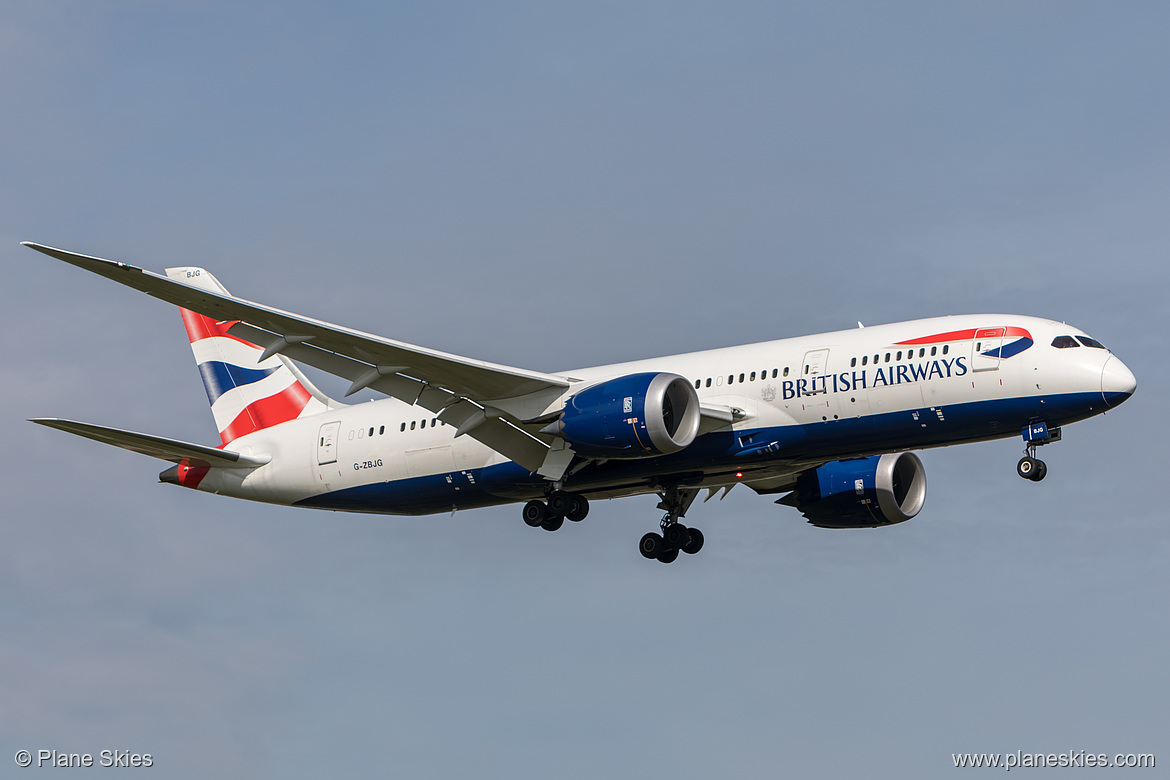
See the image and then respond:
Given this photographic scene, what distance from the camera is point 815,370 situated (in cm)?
3403

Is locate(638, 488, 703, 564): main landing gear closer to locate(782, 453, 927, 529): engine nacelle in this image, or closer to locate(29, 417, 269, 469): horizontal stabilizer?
locate(782, 453, 927, 529): engine nacelle

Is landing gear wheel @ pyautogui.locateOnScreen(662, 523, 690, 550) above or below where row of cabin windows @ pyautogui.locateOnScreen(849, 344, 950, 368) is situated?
below

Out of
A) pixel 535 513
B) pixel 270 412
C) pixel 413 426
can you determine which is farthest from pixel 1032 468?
pixel 270 412

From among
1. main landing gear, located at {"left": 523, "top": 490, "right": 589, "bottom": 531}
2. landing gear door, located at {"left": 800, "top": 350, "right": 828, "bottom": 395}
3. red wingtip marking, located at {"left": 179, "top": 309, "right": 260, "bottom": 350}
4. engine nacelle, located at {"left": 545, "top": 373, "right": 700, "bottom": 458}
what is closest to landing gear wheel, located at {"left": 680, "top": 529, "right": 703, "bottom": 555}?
main landing gear, located at {"left": 523, "top": 490, "right": 589, "bottom": 531}

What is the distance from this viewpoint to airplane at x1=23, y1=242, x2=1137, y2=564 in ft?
107

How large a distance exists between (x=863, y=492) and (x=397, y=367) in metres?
14.1

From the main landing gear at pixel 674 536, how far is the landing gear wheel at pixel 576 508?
3872mm

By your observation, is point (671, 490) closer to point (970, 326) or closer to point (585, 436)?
point (585, 436)

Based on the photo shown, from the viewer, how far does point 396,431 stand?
39156 millimetres

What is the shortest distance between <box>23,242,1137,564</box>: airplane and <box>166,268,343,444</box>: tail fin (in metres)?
1.19

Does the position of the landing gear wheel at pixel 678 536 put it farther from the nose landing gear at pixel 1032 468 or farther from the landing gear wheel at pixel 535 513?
the nose landing gear at pixel 1032 468

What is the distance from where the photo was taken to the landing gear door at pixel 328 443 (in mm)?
40031

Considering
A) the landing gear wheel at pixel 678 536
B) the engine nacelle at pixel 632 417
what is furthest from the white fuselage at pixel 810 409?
the landing gear wheel at pixel 678 536

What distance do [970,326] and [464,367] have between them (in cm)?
1169
